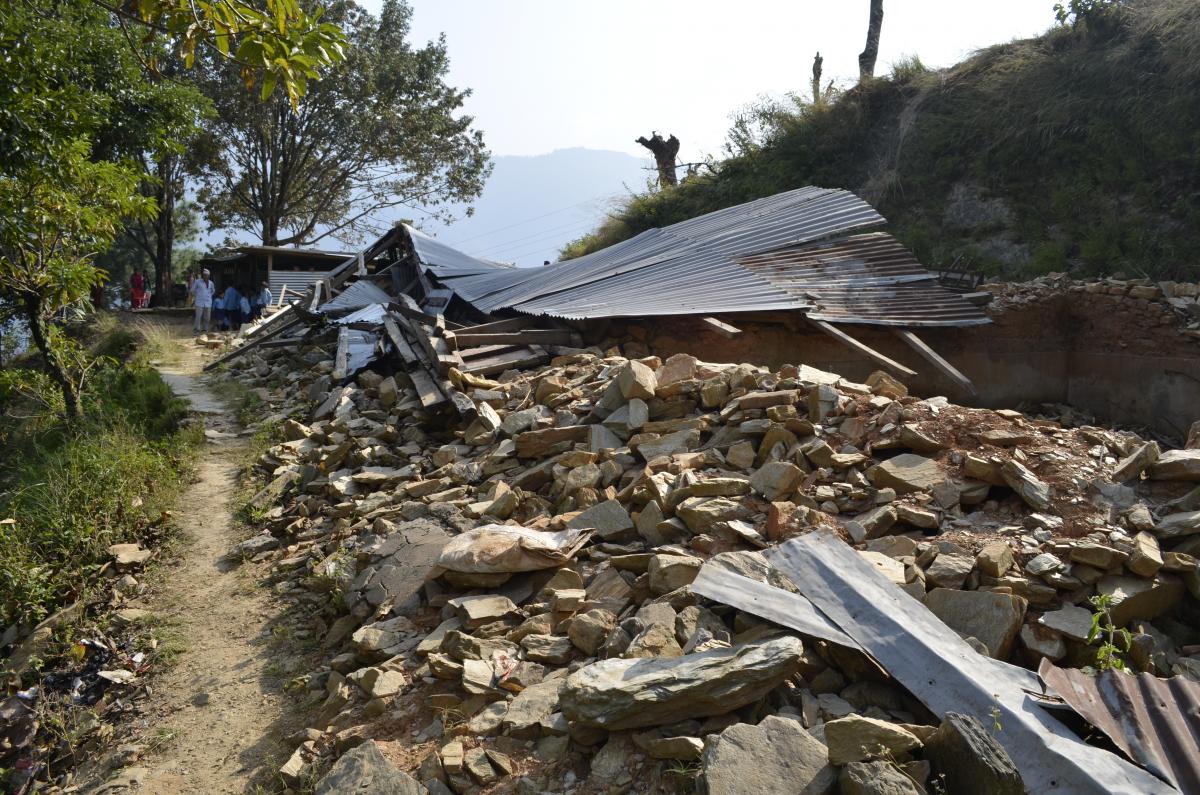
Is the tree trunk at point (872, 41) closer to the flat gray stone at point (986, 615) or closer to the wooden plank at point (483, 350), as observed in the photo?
the wooden plank at point (483, 350)

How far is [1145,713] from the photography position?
2.42 m

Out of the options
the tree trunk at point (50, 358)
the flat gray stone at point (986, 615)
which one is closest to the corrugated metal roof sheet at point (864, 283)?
the flat gray stone at point (986, 615)

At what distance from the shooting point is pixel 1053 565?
3156 mm

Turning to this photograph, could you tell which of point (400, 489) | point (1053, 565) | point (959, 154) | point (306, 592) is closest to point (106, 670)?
point (306, 592)

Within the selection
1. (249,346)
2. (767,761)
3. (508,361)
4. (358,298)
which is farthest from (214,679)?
(358,298)

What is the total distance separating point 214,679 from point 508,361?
3938 mm

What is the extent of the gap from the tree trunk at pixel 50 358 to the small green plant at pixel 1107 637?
27.2ft

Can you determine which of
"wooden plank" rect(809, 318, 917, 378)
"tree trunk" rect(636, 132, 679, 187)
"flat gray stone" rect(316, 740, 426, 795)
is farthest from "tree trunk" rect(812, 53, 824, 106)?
"flat gray stone" rect(316, 740, 426, 795)

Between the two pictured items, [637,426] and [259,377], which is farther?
[259,377]

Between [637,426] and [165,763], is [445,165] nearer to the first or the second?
[637,426]

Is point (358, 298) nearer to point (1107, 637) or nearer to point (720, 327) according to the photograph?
point (720, 327)

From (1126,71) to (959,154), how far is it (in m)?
2.84

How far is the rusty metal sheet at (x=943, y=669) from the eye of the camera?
221cm

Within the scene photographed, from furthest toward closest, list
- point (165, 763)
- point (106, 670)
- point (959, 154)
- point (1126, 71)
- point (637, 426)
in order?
1. point (959, 154)
2. point (1126, 71)
3. point (637, 426)
4. point (106, 670)
5. point (165, 763)
